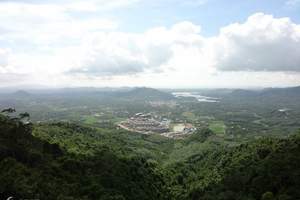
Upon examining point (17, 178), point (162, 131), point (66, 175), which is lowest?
point (162, 131)

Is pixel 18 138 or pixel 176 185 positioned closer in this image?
pixel 18 138

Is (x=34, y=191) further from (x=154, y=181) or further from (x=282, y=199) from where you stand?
(x=154, y=181)

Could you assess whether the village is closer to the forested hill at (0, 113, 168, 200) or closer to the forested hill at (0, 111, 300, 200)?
the forested hill at (0, 111, 300, 200)

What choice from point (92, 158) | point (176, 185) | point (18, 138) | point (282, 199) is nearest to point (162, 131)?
point (176, 185)

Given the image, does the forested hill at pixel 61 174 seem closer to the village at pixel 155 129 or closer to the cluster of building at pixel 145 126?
the village at pixel 155 129

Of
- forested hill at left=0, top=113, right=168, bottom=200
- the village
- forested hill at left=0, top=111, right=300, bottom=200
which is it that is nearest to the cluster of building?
the village

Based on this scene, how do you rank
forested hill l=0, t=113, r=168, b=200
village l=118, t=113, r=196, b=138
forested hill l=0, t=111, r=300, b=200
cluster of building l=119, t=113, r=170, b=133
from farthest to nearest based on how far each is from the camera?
cluster of building l=119, t=113, r=170, b=133 → village l=118, t=113, r=196, b=138 → forested hill l=0, t=111, r=300, b=200 → forested hill l=0, t=113, r=168, b=200

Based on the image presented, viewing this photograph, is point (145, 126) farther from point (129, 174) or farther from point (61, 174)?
point (61, 174)

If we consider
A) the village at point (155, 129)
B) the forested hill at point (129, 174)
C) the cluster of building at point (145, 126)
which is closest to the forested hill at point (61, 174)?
the forested hill at point (129, 174)
